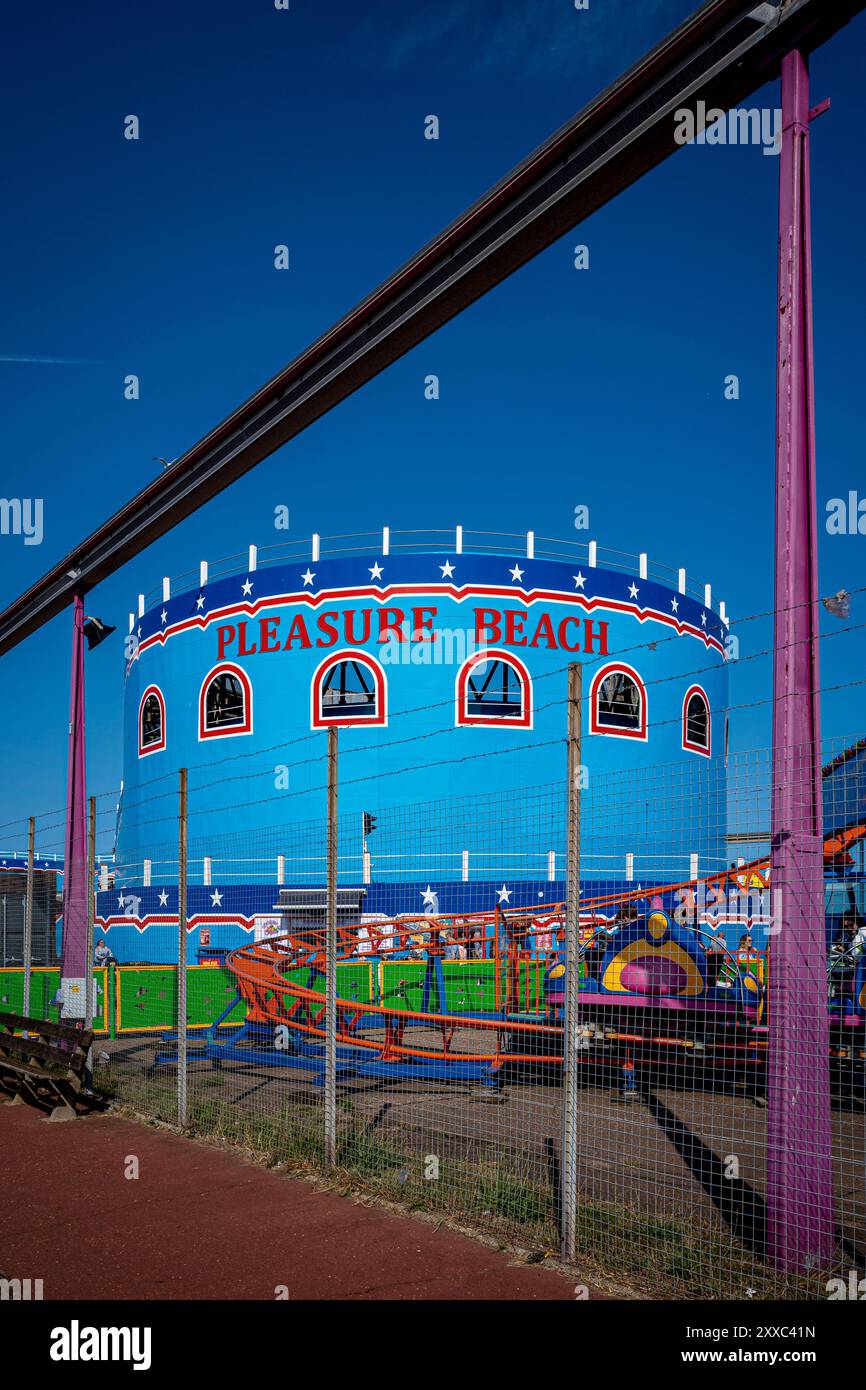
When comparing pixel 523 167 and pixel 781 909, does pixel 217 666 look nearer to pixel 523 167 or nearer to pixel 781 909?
pixel 523 167

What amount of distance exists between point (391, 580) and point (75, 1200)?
57.9 feet

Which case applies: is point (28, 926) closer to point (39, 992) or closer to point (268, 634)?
point (39, 992)

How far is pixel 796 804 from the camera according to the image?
604cm

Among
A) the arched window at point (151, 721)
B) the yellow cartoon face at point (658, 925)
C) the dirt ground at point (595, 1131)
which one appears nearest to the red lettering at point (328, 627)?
the arched window at point (151, 721)

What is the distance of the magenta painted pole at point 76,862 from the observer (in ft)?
46.6

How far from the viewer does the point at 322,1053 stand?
1258 cm

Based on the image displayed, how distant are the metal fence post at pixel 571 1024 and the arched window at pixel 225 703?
1891cm

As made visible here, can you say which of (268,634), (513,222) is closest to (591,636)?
(268,634)

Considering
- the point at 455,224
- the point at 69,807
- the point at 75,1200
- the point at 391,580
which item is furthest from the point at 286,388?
the point at 391,580

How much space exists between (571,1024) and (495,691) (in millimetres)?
17850

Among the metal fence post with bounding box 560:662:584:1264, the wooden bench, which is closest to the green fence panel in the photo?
the wooden bench

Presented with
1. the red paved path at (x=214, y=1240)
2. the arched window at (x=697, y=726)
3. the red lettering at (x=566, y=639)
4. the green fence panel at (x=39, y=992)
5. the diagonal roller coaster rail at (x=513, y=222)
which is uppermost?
the diagonal roller coaster rail at (x=513, y=222)

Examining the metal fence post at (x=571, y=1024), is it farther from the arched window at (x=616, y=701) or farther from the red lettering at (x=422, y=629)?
the arched window at (x=616, y=701)

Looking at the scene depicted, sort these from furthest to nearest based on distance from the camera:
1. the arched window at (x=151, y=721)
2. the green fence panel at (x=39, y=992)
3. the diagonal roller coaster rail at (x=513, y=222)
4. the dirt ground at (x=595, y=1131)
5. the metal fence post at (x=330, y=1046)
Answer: the arched window at (x=151, y=721), the green fence panel at (x=39, y=992), the metal fence post at (x=330, y=1046), the dirt ground at (x=595, y=1131), the diagonal roller coaster rail at (x=513, y=222)
